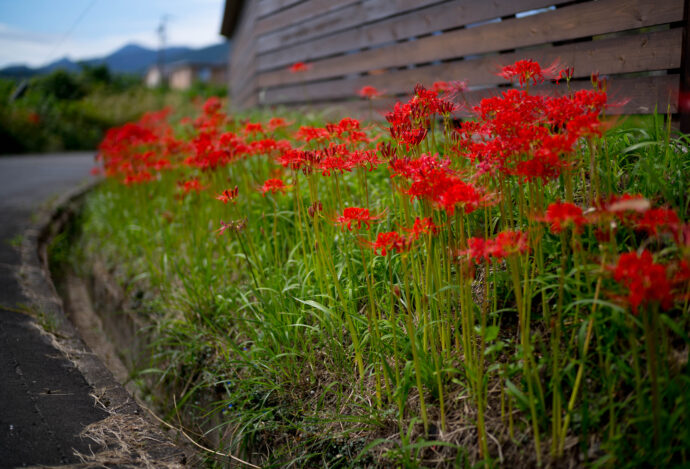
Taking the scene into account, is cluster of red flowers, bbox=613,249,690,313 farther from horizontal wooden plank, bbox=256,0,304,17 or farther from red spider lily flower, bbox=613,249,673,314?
horizontal wooden plank, bbox=256,0,304,17

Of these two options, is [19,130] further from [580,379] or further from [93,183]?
[580,379]

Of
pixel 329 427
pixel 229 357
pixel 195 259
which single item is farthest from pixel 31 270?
pixel 329 427

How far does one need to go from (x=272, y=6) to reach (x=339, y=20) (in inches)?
89.7

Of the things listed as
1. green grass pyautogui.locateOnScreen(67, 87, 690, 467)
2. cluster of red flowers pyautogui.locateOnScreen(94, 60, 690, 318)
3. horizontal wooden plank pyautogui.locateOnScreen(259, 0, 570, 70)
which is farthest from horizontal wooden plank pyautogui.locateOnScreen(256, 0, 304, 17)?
cluster of red flowers pyautogui.locateOnScreen(94, 60, 690, 318)

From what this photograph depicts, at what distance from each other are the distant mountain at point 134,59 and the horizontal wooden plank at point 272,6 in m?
3.92

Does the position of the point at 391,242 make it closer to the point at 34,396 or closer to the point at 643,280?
the point at 643,280

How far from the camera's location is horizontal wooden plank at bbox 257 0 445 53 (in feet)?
16.4

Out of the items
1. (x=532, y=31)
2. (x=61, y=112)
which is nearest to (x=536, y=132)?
(x=532, y=31)

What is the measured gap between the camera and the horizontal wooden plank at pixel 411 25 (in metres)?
3.74

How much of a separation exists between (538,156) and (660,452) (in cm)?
86

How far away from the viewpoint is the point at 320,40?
6559mm

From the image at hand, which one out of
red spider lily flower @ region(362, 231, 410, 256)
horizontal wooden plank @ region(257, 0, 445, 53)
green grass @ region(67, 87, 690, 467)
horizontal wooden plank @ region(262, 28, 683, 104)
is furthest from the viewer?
horizontal wooden plank @ region(257, 0, 445, 53)

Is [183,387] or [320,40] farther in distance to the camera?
[320,40]

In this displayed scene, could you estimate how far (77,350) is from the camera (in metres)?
2.62
